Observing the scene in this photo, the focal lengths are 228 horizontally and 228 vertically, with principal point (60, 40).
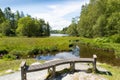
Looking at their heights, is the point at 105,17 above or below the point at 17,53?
above

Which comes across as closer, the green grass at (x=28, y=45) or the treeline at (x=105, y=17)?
the green grass at (x=28, y=45)

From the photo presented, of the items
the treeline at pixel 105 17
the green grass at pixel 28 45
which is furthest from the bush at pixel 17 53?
the treeline at pixel 105 17

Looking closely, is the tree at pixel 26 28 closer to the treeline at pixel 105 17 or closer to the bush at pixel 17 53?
the treeline at pixel 105 17

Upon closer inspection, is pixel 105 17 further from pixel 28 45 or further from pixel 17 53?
pixel 17 53

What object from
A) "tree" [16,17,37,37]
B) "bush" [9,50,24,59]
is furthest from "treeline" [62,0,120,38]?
"tree" [16,17,37,37]

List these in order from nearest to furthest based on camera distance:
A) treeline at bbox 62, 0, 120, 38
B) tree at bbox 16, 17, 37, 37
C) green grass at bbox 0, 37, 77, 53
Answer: green grass at bbox 0, 37, 77, 53 → treeline at bbox 62, 0, 120, 38 → tree at bbox 16, 17, 37, 37

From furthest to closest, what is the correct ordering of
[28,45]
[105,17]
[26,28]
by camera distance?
1. [26,28]
2. [105,17]
3. [28,45]

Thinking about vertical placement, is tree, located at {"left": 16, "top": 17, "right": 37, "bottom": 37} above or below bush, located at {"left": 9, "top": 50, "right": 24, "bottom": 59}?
above

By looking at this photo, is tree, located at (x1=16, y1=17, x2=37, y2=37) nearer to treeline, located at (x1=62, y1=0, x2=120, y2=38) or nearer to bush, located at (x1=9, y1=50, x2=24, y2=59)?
treeline, located at (x1=62, y1=0, x2=120, y2=38)

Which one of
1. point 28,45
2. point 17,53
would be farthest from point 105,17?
point 17,53

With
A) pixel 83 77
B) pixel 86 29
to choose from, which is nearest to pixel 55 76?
pixel 83 77

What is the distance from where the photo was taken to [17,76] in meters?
16.0

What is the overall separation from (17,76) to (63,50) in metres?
27.1

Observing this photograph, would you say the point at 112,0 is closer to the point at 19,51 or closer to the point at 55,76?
the point at 19,51
